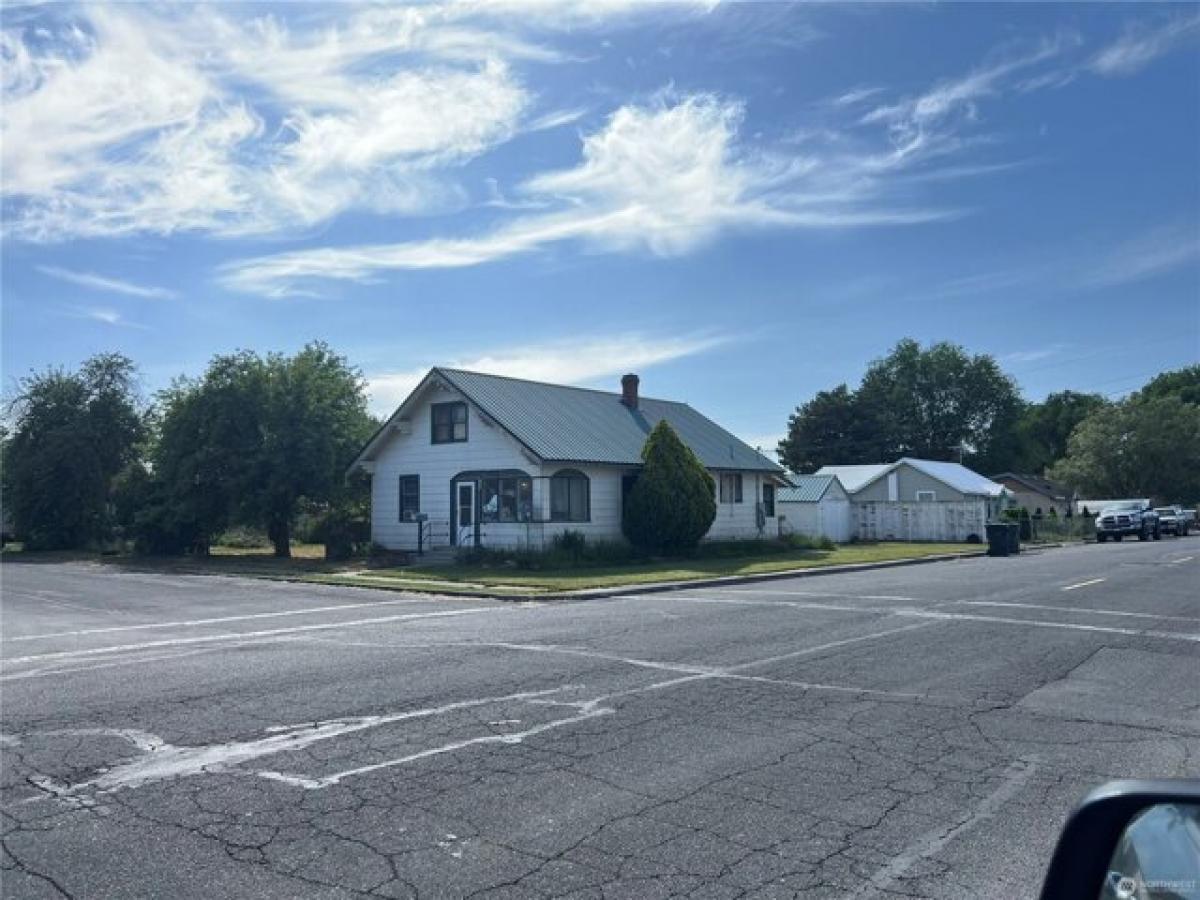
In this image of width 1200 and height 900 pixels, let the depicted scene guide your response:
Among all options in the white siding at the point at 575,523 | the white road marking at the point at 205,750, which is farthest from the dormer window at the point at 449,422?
the white road marking at the point at 205,750

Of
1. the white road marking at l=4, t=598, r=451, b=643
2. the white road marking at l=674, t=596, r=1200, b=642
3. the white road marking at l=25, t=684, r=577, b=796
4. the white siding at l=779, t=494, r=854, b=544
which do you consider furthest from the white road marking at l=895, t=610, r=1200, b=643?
the white siding at l=779, t=494, r=854, b=544

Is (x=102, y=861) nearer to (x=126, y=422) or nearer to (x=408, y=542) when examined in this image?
(x=408, y=542)

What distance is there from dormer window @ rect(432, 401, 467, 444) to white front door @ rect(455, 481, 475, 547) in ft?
5.30

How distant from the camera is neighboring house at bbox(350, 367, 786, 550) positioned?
30656 millimetres

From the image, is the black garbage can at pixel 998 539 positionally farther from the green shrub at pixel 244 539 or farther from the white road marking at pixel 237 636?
the green shrub at pixel 244 539

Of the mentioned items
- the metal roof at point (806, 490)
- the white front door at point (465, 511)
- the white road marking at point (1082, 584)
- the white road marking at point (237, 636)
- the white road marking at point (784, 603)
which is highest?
the metal roof at point (806, 490)

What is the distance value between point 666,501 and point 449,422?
7.88 m

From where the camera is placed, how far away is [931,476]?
55.1 metres

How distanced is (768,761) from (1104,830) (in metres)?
5.16

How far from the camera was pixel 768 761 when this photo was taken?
6828 mm

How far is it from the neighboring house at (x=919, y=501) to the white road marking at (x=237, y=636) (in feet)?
123

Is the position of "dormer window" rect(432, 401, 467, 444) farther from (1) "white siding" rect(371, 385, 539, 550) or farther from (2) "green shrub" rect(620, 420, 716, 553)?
(2) "green shrub" rect(620, 420, 716, 553)

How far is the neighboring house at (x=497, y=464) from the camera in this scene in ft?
101

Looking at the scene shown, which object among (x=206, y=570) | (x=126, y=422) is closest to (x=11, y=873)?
(x=206, y=570)
